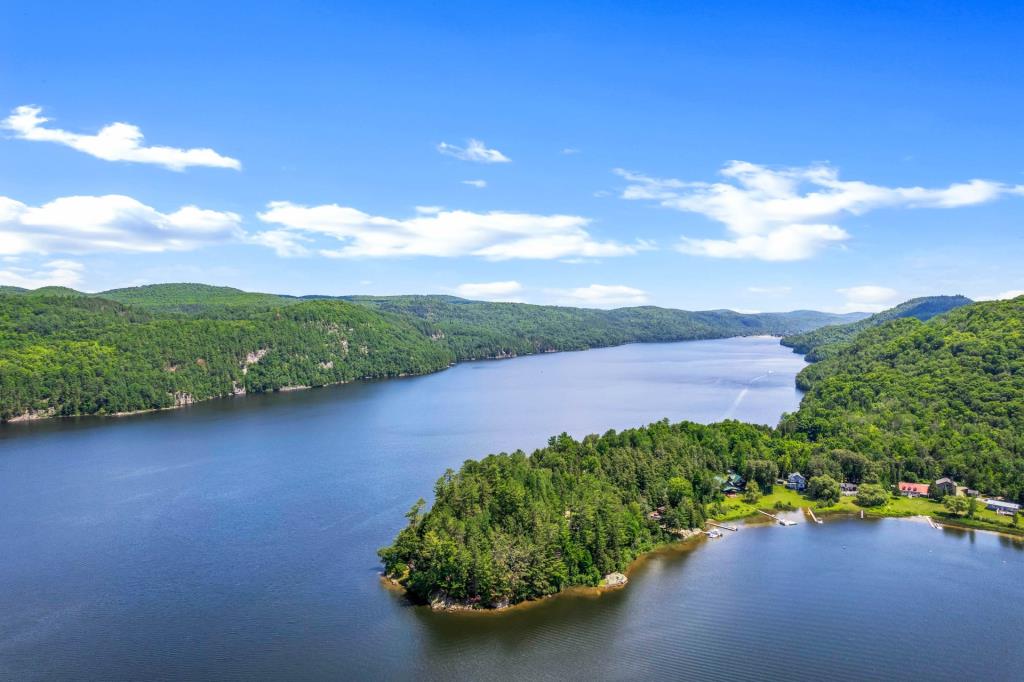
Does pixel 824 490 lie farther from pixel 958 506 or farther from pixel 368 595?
pixel 368 595

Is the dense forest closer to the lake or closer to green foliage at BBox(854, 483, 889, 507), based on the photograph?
green foliage at BBox(854, 483, 889, 507)

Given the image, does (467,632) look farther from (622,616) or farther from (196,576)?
(196,576)

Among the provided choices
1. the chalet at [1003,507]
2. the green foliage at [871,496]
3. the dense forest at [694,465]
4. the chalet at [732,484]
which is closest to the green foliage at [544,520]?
the dense forest at [694,465]

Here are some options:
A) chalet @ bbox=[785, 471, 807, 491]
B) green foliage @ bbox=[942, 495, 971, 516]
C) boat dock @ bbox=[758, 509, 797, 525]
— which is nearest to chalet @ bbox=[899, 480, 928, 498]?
green foliage @ bbox=[942, 495, 971, 516]

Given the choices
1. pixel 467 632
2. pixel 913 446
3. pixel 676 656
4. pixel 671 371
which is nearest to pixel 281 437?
pixel 467 632

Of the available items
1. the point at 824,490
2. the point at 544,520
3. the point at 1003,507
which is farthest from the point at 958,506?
the point at 544,520

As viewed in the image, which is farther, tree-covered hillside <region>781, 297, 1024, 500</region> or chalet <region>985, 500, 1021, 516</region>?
tree-covered hillside <region>781, 297, 1024, 500</region>
